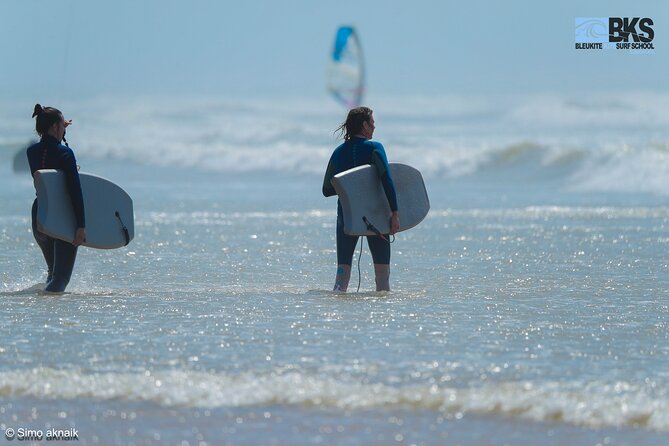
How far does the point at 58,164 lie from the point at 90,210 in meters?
0.44

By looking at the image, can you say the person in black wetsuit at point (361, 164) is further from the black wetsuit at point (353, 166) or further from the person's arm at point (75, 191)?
the person's arm at point (75, 191)

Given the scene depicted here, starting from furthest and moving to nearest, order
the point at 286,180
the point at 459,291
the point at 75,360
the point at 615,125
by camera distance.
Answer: the point at 615,125 → the point at 286,180 → the point at 459,291 → the point at 75,360

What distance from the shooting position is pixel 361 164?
7.91m

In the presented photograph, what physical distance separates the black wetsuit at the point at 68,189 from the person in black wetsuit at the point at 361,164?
5.03ft

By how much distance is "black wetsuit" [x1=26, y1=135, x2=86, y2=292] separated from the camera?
7547 mm

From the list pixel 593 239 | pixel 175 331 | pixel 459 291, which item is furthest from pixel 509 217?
pixel 175 331

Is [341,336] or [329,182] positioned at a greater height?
[329,182]

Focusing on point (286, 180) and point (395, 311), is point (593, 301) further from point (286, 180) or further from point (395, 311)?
point (286, 180)

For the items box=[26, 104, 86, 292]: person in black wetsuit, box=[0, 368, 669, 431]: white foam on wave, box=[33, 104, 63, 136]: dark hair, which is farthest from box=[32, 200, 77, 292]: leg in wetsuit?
box=[0, 368, 669, 431]: white foam on wave

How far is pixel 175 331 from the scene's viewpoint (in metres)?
6.41

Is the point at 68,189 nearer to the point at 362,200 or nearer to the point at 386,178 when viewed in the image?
the point at 362,200

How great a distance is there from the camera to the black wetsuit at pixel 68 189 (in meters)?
7.55

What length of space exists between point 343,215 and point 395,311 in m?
0.96

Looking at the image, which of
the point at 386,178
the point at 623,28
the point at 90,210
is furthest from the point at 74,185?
the point at 623,28
